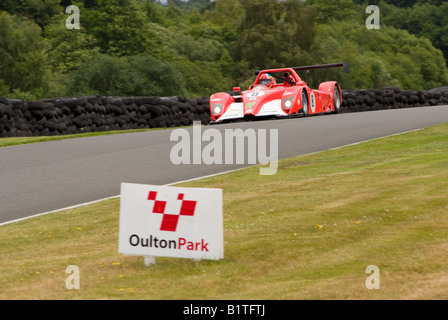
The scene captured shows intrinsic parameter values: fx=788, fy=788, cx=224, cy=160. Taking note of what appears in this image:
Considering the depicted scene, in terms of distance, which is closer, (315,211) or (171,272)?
(171,272)

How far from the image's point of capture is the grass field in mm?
5691

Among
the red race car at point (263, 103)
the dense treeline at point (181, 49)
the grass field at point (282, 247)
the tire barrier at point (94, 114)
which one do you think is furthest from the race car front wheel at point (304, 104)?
the dense treeline at point (181, 49)

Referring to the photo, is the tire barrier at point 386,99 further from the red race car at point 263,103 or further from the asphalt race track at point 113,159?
the asphalt race track at point 113,159

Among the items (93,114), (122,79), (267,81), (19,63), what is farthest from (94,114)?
(19,63)

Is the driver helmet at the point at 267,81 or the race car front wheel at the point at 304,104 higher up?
the driver helmet at the point at 267,81

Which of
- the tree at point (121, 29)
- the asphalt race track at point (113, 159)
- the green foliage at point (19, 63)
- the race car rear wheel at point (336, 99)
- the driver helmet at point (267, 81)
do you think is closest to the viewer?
the asphalt race track at point (113, 159)

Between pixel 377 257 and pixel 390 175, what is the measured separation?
162 inches

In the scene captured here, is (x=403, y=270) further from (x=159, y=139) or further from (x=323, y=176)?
(x=159, y=139)

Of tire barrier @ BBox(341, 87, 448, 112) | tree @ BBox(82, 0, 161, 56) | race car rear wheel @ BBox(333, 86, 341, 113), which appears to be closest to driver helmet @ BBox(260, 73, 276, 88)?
race car rear wheel @ BBox(333, 86, 341, 113)

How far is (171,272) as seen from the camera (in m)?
6.29

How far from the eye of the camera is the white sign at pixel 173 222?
628 cm

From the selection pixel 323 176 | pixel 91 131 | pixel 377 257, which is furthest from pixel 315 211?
pixel 91 131

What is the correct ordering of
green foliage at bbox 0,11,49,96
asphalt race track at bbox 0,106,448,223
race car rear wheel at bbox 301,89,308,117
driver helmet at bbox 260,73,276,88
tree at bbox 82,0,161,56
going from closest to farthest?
1. asphalt race track at bbox 0,106,448,223
2. race car rear wheel at bbox 301,89,308,117
3. driver helmet at bbox 260,73,276,88
4. green foliage at bbox 0,11,49,96
5. tree at bbox 82,0,161,56

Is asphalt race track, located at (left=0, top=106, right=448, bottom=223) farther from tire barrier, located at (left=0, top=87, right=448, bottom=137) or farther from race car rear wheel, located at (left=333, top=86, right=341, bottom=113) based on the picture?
race car rear wheel, located at (left=333, top=86, right=341, bottom=113)
